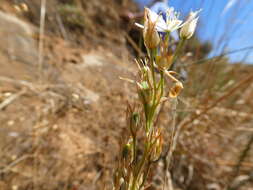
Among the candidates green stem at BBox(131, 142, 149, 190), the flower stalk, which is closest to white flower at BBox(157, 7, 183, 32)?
the flower stalk

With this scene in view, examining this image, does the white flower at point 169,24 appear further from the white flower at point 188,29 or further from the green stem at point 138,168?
the green stem at point 138,168

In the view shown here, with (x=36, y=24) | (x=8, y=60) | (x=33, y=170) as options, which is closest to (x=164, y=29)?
(x=33, y=170)

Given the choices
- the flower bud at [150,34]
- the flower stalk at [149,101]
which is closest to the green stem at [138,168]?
the flower stalk at [149,101]

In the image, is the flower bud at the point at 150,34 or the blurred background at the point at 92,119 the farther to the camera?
the blurred background at the point at 92,119

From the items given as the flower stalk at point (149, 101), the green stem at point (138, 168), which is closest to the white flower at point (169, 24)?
the flower stalk at point (149, 101)

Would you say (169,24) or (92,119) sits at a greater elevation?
(169,24)

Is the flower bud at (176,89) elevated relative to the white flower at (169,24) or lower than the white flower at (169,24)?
lower

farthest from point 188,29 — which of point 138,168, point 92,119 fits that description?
point 92,119

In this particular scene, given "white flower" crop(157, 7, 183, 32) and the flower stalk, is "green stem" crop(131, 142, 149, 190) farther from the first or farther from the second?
"white flower" crop(157, 7, 183, 32)

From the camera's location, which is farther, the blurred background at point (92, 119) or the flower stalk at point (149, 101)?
the blurred background at point (92, 119)

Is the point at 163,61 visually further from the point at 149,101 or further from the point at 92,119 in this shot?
the point at 92,119

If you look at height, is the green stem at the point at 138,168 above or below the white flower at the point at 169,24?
below

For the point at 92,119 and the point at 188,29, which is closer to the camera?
the point at 188,29
